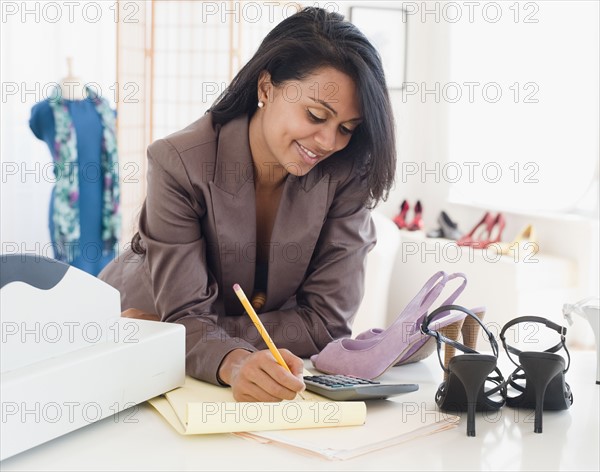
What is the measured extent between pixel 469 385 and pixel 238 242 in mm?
665

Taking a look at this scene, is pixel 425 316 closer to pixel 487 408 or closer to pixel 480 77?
pixel 487 408

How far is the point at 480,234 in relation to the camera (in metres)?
4.39

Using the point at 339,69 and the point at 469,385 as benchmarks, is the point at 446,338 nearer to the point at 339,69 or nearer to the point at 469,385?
the point at 469,385

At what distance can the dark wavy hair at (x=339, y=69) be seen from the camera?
1577mm

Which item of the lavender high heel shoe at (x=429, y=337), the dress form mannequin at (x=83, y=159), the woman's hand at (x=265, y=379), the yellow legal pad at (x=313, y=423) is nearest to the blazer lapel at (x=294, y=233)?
the lavender high heel shoe at (x=429, y=337)

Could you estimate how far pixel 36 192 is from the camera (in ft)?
13.2

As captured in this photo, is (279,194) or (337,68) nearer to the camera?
(337,68)

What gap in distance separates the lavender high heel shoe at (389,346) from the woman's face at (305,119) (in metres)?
0.39

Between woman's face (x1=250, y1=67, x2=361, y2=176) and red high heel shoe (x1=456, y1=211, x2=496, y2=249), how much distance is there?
2.63 meters

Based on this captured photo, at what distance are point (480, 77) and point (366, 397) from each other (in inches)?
151

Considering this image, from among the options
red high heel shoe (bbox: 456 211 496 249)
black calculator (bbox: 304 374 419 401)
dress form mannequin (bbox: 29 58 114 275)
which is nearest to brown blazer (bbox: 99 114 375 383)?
black calculator (bbox: 304 374 419 401)

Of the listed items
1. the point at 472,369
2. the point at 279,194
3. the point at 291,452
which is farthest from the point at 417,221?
the point at 291,452

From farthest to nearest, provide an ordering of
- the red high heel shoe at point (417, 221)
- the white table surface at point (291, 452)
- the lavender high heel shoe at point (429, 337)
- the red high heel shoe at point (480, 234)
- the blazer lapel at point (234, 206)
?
1. the red high heel shoe at point (417, 221)
2. the red high heel shoe at point (480, 234)
3. the blazer lapel at point (234, 206)
4. the lavender high heel shoe at point (429, 337)
5. the white table surface at point (291, 452)

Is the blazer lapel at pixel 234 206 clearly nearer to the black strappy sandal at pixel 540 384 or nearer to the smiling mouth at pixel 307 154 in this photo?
the smiling mouth at pixel 307 154
